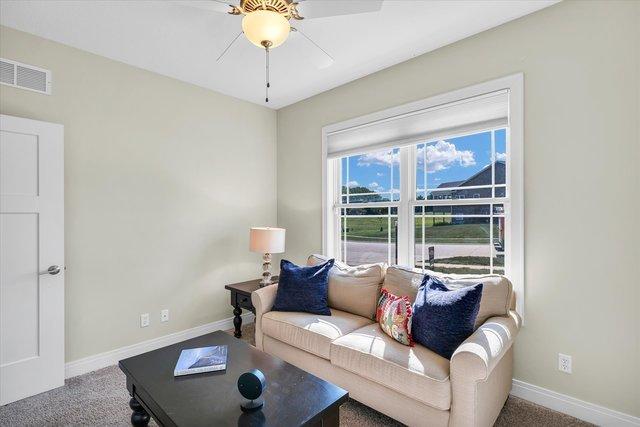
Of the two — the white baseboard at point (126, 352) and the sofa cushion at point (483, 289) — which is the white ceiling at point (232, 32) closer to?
the sofa cushion at point (483, 289)

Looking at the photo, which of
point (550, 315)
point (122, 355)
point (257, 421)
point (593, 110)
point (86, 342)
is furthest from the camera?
point (122, 355)

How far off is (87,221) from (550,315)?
355cm

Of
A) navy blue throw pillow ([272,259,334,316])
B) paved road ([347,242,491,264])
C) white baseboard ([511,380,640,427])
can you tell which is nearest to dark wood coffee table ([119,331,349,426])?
navy blue throw pillow ([272,259,334,316])

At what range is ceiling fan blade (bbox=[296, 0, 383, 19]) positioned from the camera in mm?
1681

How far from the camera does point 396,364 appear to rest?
5.95 ft

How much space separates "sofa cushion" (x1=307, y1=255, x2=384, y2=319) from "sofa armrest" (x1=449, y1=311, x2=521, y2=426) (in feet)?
2.89

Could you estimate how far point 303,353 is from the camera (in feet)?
7.75

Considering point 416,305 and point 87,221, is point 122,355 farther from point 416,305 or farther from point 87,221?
point 416,305

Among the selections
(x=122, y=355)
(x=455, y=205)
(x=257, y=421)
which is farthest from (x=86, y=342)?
(x=455, y=205)

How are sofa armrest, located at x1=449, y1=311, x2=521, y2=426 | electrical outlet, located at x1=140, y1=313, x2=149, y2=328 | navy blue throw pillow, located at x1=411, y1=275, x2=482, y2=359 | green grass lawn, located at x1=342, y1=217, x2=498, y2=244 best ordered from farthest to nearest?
1. electrical outlet, located at x1=140, y1=313, x2=149, y2=328
2. green grass lawn, located at x1=342, y1=217, x2=498, y2=244
3. navy blue throw pillow, located at x1=411, y1=275, x2=482, y2=359
4. sofa armrest, located at x1=449, y1=311, x2=521, y2=426

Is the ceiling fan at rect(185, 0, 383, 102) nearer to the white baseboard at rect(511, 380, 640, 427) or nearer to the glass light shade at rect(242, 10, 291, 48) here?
the glass light shade at rect(242, 10, 291, 48)

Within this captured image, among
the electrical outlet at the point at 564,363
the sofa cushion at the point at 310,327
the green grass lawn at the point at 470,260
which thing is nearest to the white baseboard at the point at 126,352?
the sofa cushion at the point at 310,327

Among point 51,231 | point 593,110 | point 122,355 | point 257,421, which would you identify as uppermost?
point 593,110

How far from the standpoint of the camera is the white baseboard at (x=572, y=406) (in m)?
1.90
